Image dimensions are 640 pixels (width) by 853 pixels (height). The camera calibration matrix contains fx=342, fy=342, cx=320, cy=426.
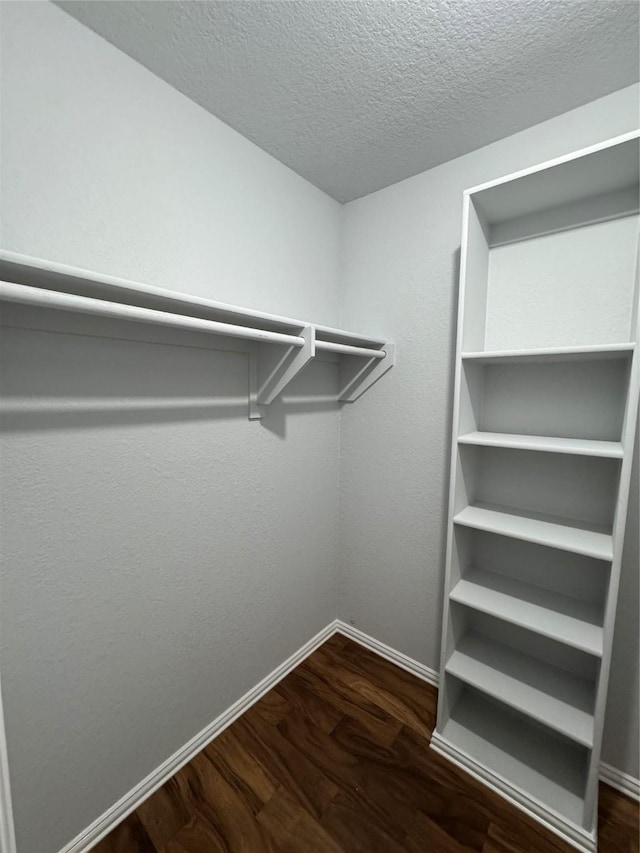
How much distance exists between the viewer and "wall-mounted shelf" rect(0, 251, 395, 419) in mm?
707

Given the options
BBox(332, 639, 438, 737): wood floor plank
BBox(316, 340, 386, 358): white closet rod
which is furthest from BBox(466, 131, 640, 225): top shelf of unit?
BBox(332, 639, 438, 737): wood floor plank

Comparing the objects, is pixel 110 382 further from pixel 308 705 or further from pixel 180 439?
pixel 308 705

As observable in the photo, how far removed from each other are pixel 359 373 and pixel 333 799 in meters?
1.67

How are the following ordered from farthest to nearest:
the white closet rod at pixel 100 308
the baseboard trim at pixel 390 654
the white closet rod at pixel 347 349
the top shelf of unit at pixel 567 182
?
the baseboard trim at pixel 390 654, the white closet rod at pixel 347 349, the top shelf of unit at pixel 567 182, the white closet rod at pixel 100 308

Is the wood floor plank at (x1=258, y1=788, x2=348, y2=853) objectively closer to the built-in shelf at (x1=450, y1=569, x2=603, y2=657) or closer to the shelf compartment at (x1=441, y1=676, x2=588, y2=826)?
the shelf compartment at (x1=441, y1=676, x2=588, y2=826)

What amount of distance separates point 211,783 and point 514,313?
209 centimetres

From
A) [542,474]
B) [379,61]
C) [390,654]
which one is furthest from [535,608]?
[379,61]

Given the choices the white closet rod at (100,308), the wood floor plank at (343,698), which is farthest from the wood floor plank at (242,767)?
the white closet rod at (100,308)

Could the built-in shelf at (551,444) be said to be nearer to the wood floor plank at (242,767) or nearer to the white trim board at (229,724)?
the white trim board at (229,724)

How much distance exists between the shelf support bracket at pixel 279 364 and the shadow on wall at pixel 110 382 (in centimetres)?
7

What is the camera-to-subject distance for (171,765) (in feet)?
4.08

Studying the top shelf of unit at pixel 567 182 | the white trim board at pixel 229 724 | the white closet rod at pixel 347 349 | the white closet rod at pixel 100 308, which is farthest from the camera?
the white closet rod at pixel 347 349

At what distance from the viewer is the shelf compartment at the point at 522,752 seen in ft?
3.78

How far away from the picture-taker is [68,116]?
913 millimetres
